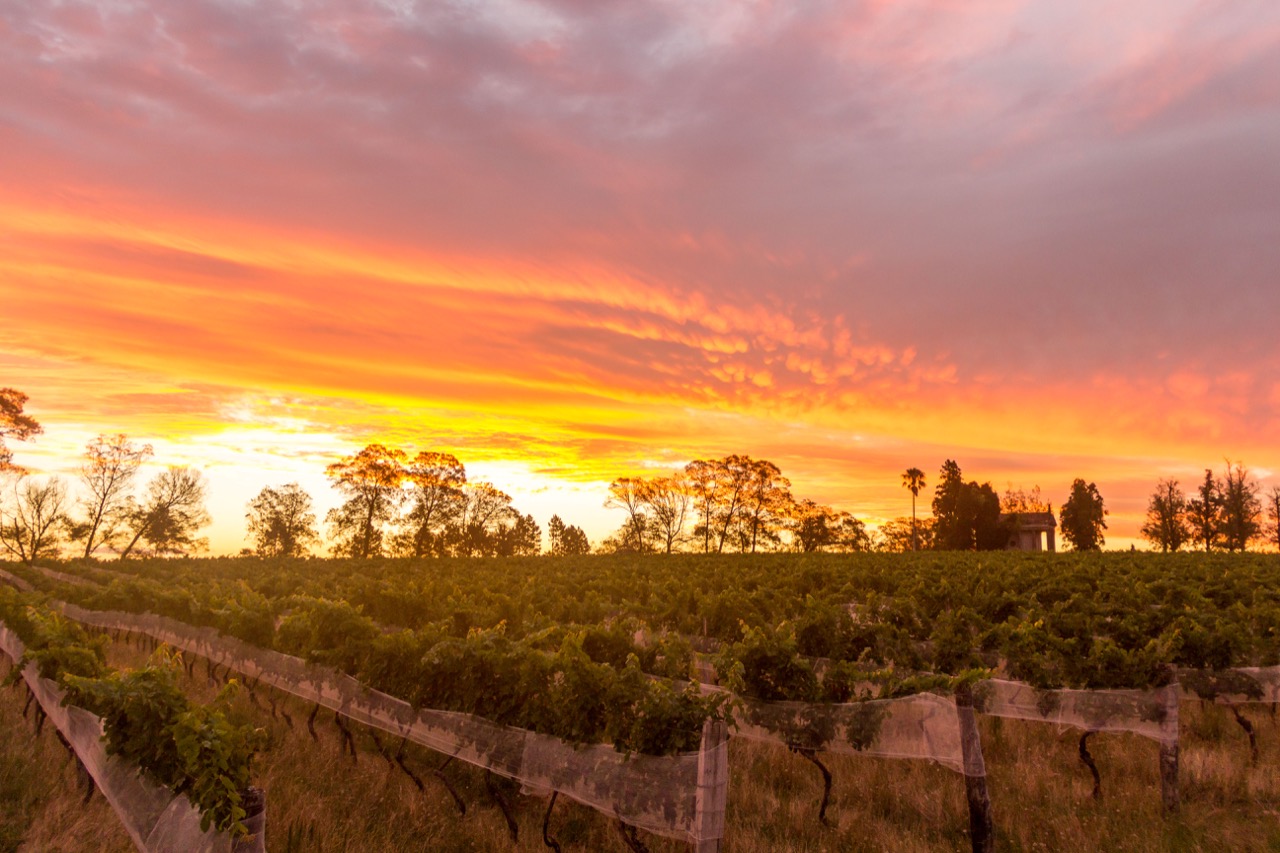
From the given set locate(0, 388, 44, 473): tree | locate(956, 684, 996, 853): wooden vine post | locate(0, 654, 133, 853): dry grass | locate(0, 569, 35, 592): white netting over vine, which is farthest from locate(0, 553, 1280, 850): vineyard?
locate(0, 388, 44, 473): tree

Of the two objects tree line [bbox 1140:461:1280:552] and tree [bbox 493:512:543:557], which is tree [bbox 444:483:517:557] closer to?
tree [bbox 493:512:543:557]

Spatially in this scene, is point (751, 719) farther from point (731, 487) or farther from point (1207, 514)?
point (1207, 514)

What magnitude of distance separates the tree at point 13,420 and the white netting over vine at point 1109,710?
215 ft

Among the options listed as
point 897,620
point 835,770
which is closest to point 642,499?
point 897,620

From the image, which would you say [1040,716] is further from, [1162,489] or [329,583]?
[1162,489]

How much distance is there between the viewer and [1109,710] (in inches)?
386

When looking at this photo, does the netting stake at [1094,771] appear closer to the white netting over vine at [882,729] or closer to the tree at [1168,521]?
the white netting over vine at [882,729]

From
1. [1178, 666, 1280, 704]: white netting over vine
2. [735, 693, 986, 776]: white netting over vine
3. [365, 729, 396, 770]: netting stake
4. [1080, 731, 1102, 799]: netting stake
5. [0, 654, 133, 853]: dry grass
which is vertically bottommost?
[0, 654, 133, 853]: dry grass

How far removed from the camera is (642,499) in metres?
79.1

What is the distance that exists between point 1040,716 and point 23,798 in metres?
13.4

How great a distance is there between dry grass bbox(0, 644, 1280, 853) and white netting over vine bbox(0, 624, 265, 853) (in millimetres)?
1151

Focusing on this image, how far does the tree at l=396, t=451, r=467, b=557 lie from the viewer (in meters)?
66.4

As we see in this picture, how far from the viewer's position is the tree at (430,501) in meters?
66.4

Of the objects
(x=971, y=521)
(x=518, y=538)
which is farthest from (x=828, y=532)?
(x=518, y=538)
